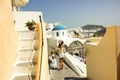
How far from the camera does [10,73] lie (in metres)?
6.32

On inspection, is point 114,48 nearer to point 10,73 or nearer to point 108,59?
point 108,59

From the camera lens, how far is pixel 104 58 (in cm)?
948

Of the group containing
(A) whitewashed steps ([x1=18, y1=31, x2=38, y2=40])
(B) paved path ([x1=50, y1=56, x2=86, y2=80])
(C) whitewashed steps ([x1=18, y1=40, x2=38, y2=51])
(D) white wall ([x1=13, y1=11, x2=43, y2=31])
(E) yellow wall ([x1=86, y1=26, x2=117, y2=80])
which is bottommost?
(B) paved path ([x1=50, y1=56, x2=86, y2=80])

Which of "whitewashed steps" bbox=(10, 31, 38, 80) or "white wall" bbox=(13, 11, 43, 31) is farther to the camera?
"white wall" bbox=(13, 11, 43, 31)

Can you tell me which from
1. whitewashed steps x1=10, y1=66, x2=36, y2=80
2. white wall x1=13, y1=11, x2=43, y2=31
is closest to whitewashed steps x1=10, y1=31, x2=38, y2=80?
whitewashed steps x1=10, y1=66, x2=36, y2=80

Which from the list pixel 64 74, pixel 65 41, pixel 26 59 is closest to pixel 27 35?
pixel 26 59

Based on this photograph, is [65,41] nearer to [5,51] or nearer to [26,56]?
[26,56]

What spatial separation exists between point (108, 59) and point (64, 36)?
102ft

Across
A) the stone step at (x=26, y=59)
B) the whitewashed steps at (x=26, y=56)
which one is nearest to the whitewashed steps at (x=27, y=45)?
the whitewashed steps at (x=26, y=56)

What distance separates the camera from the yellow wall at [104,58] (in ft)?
27.7

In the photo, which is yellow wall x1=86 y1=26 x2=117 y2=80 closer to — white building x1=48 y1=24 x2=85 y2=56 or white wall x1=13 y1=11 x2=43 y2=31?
white wall x1=13 y1=11 x2=43 y2=31

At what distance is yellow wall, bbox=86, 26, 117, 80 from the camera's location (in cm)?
845

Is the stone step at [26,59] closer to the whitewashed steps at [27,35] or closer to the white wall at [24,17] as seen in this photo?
the whitewashed steps at [27,35]

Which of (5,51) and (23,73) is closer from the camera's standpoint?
(5,51)
